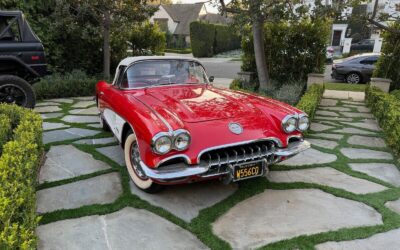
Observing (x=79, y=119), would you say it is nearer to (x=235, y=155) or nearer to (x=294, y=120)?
(x=235, y=155)

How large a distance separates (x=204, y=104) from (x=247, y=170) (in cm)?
97

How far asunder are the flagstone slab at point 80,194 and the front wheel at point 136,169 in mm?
218

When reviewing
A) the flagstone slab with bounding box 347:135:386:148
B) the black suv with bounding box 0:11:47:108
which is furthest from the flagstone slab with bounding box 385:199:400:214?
the black suv with bounding box 0:11:47:108

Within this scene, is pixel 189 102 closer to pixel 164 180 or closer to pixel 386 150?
pixel 164 180

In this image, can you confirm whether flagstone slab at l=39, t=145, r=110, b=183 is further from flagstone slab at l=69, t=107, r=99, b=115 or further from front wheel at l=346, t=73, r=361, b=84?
front wheel at l=346, t=73, r=361, b=84

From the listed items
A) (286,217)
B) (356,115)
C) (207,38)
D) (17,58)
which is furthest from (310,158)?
(207,38)

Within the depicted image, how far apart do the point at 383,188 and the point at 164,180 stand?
2619mm

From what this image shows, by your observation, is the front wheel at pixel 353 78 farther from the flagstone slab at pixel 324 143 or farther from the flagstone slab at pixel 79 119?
the flagstone slab at pixel 79 119

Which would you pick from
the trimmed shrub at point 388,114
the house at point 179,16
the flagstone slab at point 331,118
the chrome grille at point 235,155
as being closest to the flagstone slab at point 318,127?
the flagstone slab at point 331,118

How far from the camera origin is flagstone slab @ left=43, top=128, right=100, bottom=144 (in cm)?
519

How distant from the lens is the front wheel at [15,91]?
6.09 m

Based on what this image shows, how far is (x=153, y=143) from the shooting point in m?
2.94

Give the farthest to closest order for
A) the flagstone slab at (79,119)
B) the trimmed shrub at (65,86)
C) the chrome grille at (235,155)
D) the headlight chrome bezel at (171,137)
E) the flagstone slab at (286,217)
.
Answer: the trimmed shrub at (65,86) → the flagstone slab at (79,119) → the chrome grille at (235,155) → the headlight chrome bezel at (171,137) → the flagstone slab at (286,217)

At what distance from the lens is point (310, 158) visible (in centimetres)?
464
